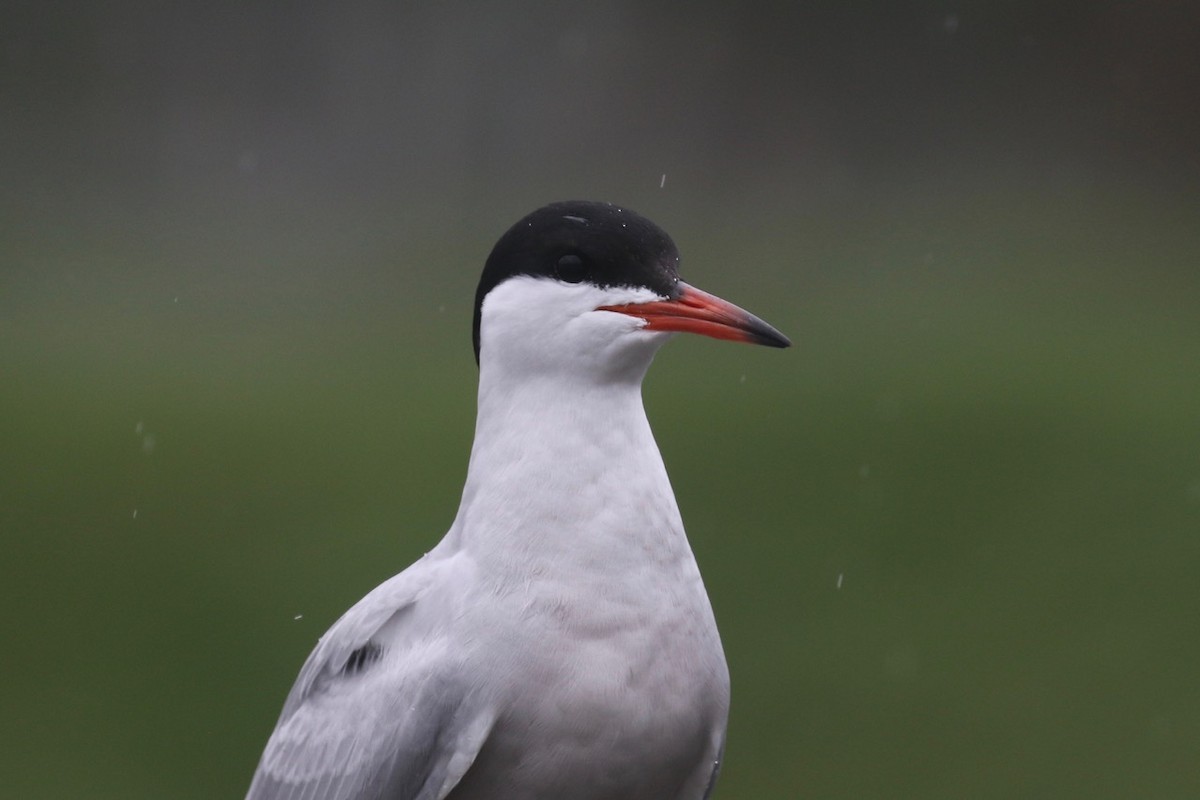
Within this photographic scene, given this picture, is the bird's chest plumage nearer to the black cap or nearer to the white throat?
the white throat

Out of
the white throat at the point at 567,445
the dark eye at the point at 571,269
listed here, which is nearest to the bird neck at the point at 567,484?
the white throat at the point at 567,445

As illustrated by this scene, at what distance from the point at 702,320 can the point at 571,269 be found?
151 millimetres

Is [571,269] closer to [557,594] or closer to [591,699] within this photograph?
[557,594]

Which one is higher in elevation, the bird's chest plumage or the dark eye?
the dark eye

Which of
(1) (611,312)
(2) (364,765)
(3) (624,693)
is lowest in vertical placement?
Answer: (2) (364,765)

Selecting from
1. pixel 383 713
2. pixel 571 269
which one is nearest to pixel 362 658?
pixel 383 713

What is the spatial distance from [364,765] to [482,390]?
43 cm

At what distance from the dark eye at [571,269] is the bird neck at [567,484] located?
0.11 m

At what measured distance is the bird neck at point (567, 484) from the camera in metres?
1.49

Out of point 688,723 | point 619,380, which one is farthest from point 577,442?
point 688,723

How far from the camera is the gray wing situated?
4.78ft

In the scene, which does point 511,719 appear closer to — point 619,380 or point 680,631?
point 680,631

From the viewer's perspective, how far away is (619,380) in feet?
5.02

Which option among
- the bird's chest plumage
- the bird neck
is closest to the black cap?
the bird neck
